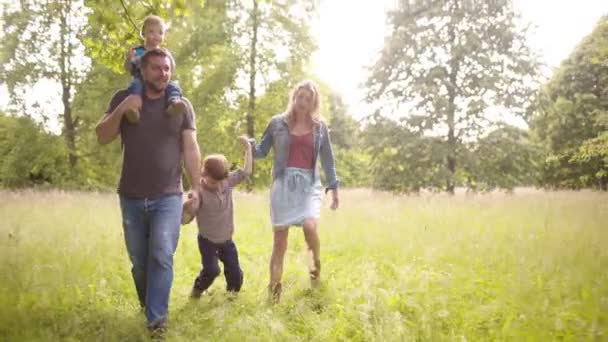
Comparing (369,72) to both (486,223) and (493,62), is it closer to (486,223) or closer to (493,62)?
(493,62)

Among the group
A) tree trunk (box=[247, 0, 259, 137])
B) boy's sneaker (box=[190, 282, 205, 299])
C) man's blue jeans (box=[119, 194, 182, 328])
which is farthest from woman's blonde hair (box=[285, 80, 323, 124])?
tree trunk (box=[247, 0, 259, 137])

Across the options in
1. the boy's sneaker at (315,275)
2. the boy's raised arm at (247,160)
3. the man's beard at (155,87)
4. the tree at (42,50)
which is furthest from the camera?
the tree at (42,50)

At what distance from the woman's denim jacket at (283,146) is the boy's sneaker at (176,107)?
141 centimetres

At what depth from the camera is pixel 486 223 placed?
7852mm

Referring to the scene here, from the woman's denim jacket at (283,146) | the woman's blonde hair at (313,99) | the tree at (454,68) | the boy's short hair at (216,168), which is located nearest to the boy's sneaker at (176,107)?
the boy's short hair at (216,168)

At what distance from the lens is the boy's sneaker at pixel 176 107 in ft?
11.0

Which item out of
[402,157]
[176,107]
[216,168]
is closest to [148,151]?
[176,107]

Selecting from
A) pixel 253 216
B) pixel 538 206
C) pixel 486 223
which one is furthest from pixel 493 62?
pixel 253 216

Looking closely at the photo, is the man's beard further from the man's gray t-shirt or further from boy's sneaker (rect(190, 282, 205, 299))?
boy's sneaker (rect(190, 282, 205, 299))

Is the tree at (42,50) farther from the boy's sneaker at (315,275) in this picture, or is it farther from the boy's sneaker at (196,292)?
the boy's sneaker at (315,275)

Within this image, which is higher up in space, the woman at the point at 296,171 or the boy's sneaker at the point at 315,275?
the woman at the point at 296,171

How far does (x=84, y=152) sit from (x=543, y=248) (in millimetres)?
20361

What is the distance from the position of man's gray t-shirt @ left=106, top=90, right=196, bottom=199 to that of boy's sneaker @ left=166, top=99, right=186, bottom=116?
147 millimetres

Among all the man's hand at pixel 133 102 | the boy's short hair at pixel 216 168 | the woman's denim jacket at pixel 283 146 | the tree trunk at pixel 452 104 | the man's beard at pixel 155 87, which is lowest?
the boy's short hair at pixel 216 168
